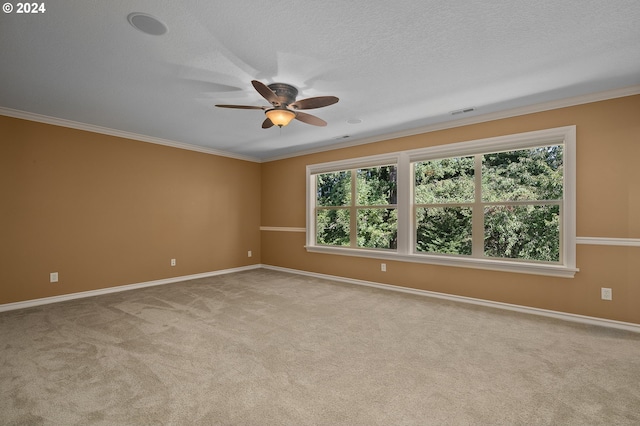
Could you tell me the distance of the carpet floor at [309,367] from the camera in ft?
5.70

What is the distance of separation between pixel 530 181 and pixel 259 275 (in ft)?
15.7

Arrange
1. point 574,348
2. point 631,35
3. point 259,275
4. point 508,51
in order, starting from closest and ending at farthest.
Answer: point 631,35
point 508,51
point 574,348
point 259,275

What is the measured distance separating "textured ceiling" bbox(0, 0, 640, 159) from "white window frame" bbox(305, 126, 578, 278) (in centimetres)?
47

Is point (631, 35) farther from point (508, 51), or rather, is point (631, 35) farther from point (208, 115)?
point (208, 115)

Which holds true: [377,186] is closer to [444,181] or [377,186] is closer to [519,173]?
[444,181]

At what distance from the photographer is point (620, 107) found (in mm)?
3084

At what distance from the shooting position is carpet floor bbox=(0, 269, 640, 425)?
1.74m

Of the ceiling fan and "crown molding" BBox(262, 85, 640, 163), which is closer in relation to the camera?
the ceiling fan

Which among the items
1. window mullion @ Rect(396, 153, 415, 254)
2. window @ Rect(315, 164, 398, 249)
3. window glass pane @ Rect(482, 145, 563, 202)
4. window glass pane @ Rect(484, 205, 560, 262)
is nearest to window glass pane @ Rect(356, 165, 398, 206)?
window @ Rect(315, 164, 398, 249)

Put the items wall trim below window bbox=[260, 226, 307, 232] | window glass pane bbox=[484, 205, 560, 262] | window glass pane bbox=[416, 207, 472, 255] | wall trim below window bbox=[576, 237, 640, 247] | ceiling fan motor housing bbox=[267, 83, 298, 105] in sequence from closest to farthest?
ceiling fan motor housing bbox=[267, 83, 298, 105]
wall trim below window bbox=[576, 237, 640, 247]
window glass pane bbox=[484, 205, 560, 262]
window glass pane bbox=[416, 207, 472, 255]
wall trim below window bbox=[260, 226, 307, 232]

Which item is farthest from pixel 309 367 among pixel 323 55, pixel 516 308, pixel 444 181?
pixel 444 181

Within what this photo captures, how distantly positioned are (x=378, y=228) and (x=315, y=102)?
3041 mm

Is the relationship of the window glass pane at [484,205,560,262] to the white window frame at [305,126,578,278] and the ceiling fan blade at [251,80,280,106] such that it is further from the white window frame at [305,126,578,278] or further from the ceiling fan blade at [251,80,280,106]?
the ceiling fan blade at [251,80,280,106]

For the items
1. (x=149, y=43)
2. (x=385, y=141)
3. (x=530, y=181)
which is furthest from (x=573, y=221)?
(x=149, y=43)
